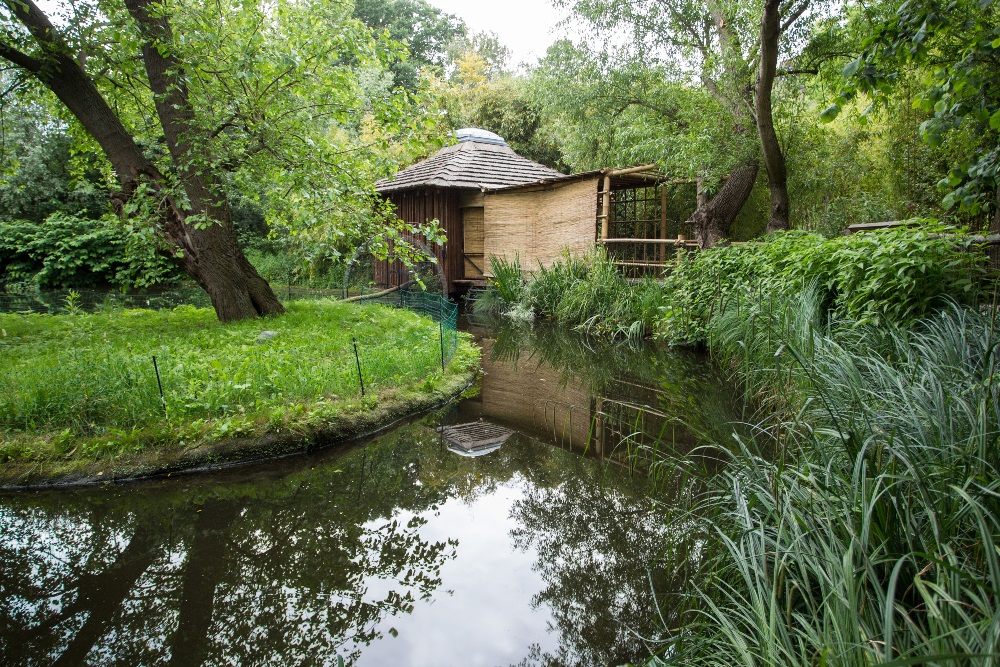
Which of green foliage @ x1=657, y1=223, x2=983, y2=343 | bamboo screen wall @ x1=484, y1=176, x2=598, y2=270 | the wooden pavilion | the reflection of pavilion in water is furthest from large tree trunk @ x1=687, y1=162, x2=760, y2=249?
the reflection of pavilion in water

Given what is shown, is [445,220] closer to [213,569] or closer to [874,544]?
[213,569]

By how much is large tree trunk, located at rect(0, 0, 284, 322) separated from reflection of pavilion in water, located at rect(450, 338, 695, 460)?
3.96 m

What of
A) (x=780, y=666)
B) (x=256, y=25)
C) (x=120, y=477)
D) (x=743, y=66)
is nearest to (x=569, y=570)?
(x=780, y=666)

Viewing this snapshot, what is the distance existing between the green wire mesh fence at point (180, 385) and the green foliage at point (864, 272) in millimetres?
3886

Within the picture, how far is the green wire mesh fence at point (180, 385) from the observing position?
4773mm

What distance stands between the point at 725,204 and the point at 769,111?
291 centimetres

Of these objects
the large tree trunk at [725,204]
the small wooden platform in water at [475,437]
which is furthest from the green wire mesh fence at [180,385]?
the large tree trunk at [725,204]

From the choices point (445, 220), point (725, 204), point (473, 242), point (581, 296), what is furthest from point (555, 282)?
point (445, 220)

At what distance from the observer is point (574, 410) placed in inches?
253

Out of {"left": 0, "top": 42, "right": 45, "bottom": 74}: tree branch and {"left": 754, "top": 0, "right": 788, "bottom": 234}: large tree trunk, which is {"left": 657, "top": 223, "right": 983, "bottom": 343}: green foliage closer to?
{"left": 754, "top": 0, "right": 788, "bottom": 234}: large tree trunk

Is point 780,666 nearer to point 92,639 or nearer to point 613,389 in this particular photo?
point 92,639

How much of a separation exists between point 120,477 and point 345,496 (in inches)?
65.8

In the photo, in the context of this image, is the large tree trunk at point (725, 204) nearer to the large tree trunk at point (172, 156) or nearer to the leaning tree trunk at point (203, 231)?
the large tree trunk at point (172, 156)

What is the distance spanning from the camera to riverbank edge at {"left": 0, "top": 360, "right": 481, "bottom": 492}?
4.39 meters
